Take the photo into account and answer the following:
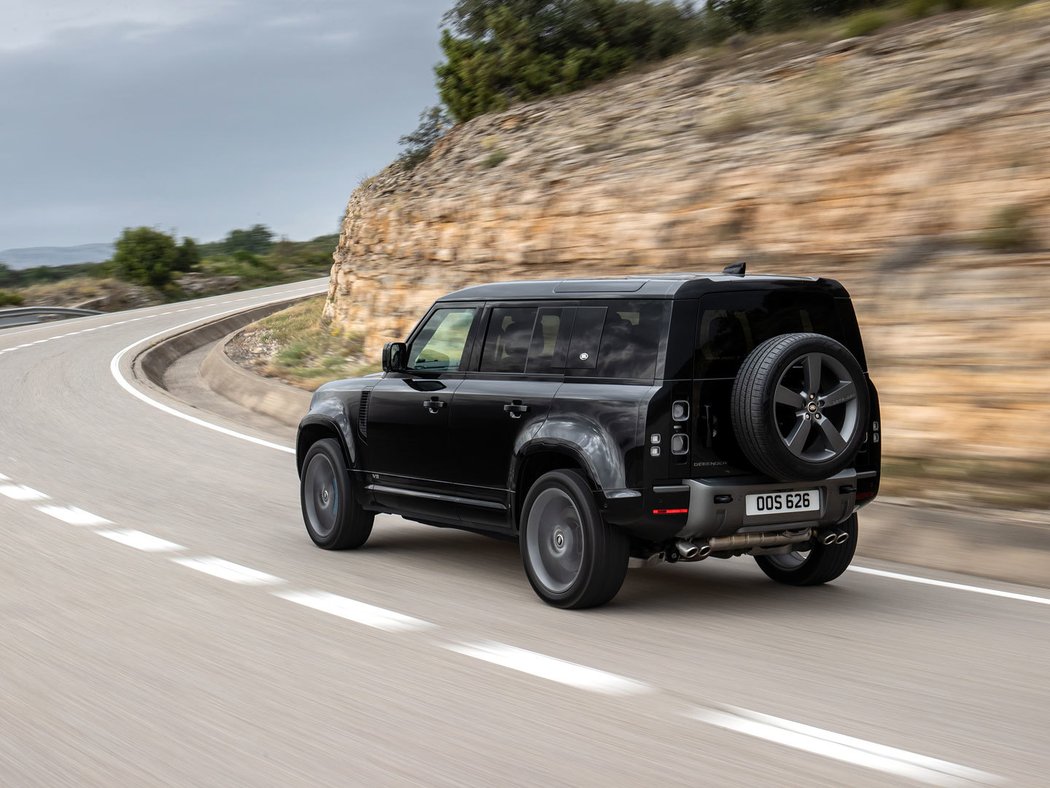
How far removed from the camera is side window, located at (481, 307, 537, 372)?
732cm

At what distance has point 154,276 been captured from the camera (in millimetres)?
55250

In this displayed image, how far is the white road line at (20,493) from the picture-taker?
11.0m

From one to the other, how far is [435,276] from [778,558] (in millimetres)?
13894

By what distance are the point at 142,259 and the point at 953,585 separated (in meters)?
52.4

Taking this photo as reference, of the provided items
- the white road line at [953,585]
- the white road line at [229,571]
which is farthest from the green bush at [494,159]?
the white road line at [953,585]

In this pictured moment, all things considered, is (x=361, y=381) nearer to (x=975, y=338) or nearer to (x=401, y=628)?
(x=401, y=628)

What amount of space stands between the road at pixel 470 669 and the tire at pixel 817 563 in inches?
4.3

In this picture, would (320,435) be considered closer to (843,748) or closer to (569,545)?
(569,545)

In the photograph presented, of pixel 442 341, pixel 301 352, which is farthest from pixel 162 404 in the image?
pixel 442 341

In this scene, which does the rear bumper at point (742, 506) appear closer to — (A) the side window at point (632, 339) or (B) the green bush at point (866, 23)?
(A) the side window at point (632, 339)

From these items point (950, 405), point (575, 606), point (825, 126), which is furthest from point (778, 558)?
point (825, 126)

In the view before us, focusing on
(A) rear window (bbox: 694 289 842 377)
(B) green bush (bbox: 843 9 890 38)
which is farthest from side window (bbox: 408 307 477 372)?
(B) green bush (bbox: 843 9 890 38)

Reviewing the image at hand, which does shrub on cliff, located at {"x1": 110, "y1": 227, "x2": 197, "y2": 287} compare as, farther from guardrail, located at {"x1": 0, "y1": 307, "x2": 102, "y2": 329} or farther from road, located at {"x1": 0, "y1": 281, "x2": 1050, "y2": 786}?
road, located at {"x1": 0, "y1": 281, "x2": 1050, "y2": 786}

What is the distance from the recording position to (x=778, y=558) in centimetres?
767
